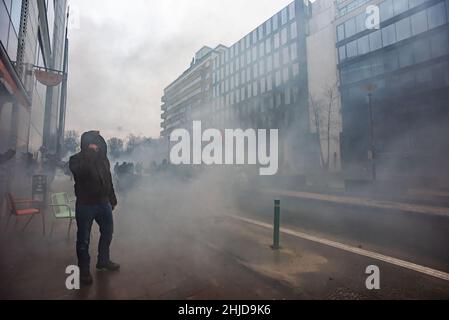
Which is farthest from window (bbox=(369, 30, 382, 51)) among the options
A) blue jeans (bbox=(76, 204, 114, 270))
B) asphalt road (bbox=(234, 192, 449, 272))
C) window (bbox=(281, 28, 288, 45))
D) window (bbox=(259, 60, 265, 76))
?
blue jeans (bbox=(76, 204, 114, 270))

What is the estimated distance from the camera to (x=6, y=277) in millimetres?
2629

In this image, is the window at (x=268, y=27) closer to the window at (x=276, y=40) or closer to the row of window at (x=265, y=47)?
the row of window at (x=265, y=47)

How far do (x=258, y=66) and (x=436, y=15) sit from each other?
64.3ft

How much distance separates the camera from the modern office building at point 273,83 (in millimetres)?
27406

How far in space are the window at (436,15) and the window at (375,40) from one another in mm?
3417

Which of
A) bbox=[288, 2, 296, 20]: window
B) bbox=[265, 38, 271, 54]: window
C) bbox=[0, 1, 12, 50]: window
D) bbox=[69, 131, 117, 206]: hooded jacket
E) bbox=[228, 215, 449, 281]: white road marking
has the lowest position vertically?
→ bbox=[228, 215, 449, 281]: white road marking

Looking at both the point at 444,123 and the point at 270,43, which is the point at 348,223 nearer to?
the point at 444,123

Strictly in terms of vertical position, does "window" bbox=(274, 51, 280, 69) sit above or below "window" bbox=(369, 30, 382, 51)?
above

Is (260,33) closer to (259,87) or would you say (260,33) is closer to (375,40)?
A: (259,87)

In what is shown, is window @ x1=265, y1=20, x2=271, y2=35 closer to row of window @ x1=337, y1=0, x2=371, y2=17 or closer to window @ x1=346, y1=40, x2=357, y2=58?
row of window @ x1=337, y1=0, x2=371, y2=17

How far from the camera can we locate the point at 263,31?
32844 millimetres

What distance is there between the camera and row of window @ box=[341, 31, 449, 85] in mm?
16795

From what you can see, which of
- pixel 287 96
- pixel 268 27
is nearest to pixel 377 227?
pixel 287 96

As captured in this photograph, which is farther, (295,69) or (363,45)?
(295,69)
